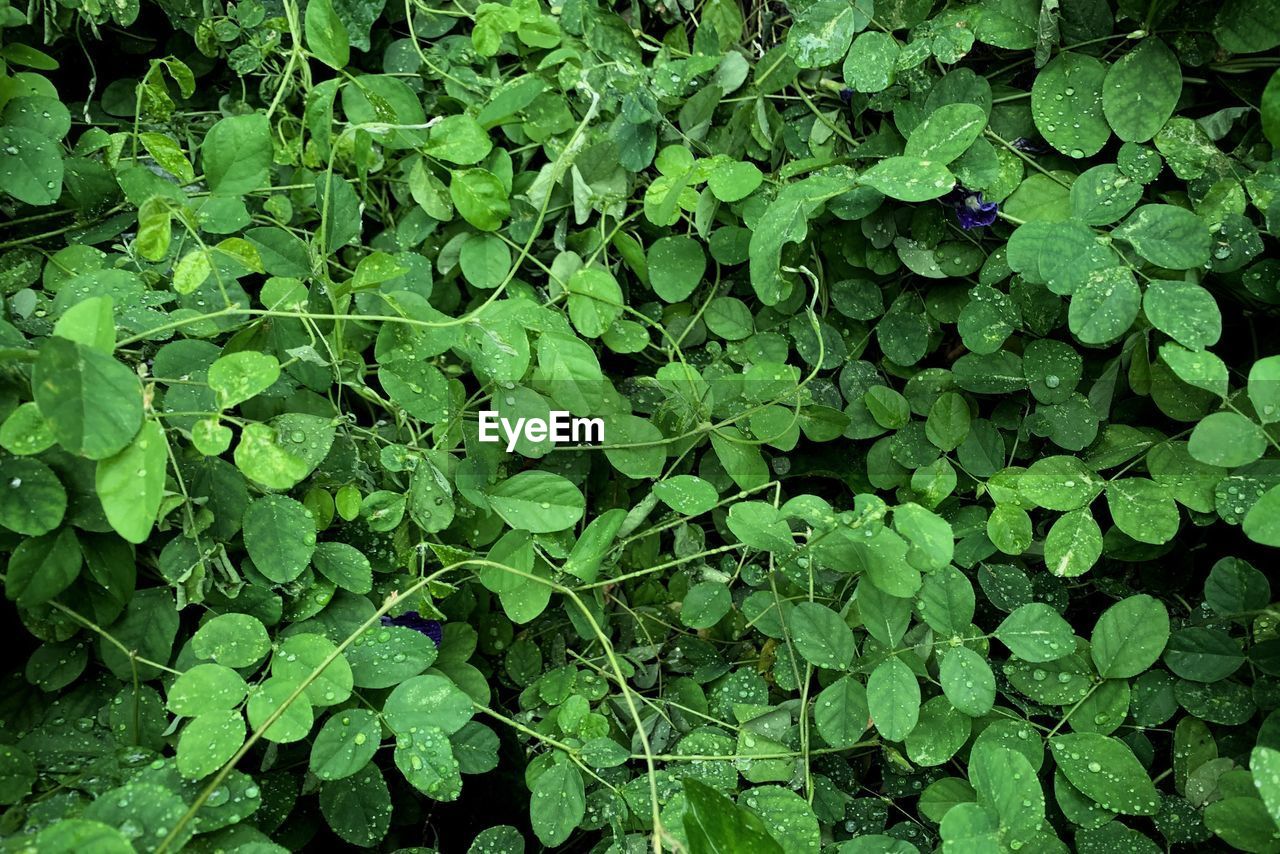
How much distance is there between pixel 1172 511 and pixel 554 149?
0.89 metres

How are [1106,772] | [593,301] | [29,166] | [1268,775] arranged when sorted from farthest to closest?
[593,301], [29,166], [1106,772], [1268,775]

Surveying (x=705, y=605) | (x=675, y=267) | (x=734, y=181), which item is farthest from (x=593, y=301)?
Answer: (x=705, y=605)

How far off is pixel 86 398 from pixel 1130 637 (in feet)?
3.48

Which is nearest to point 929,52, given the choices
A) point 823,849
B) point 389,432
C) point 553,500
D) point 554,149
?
point 554,149

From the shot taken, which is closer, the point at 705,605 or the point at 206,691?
the point at 206,691

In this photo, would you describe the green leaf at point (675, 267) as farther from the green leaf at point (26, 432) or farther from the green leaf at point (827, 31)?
the green leaf at point (26, 432)

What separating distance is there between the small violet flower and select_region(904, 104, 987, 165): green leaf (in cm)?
7

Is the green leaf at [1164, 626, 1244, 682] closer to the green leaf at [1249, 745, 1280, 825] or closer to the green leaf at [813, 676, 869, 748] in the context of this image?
the green leaf at [1249, 745, 1280, 825]

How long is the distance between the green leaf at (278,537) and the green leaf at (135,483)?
0.18 m

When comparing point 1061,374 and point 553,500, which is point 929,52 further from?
point 553,500

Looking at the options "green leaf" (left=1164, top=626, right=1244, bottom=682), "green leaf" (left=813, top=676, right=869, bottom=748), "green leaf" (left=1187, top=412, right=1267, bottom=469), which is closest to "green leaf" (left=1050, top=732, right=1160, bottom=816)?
"green leaf" (left=1164, top=626, right=1244, bottom=682)

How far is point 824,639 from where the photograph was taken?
999 millimetres

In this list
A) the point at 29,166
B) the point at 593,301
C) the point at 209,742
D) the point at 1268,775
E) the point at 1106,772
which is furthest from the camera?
the point at 593,301

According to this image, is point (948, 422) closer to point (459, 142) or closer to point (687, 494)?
point (687, 494)
